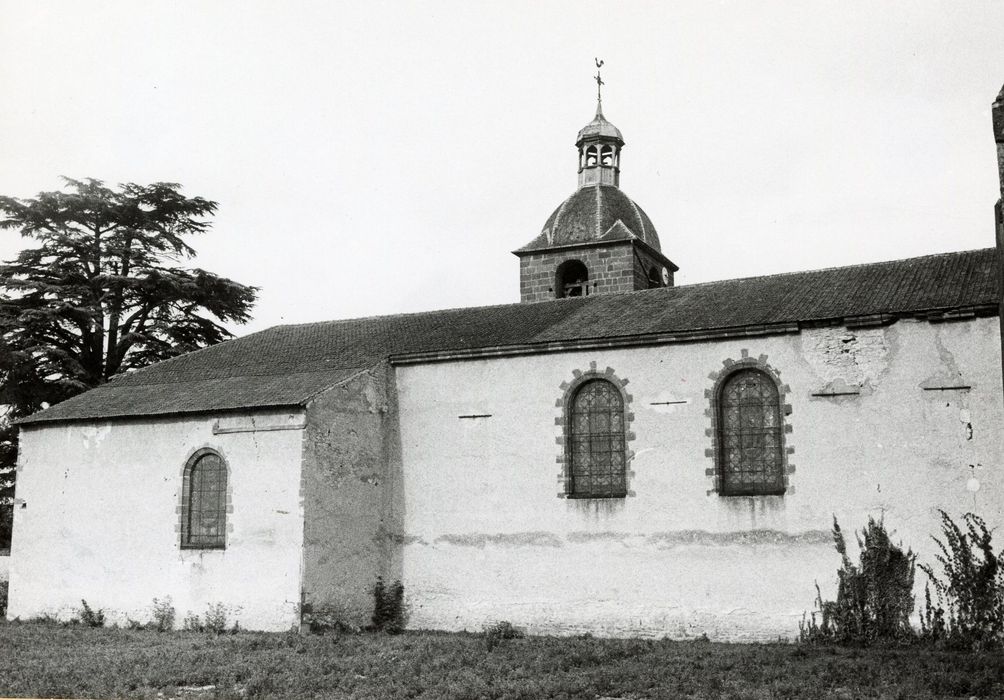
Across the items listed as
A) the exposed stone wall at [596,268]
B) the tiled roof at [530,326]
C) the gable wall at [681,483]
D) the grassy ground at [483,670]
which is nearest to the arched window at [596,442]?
the gable wall at [681,483]

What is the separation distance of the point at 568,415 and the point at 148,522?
26.1 ft

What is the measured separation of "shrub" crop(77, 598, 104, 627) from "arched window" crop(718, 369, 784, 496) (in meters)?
11.4

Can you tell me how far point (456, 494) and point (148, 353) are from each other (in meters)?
14.4

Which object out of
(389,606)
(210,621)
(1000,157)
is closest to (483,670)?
(389,606)

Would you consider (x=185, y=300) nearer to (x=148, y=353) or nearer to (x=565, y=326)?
(x=148, y=353)

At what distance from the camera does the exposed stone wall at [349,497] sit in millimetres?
18312

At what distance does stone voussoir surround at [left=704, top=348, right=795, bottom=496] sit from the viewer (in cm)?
1700

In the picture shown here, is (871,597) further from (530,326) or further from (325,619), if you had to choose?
(325,619)

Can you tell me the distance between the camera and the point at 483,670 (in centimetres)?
1343

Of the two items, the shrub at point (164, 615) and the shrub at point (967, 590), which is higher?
the shrub at point (967, 590)

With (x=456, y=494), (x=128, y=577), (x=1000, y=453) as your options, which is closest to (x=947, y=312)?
(x=1000, y=453)

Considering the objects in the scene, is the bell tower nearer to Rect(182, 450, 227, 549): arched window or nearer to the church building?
the church building

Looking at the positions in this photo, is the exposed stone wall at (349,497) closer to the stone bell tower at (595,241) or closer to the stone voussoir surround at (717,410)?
the stone voussoir surround at (717,410)

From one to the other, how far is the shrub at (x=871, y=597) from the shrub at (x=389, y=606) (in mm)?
7050
